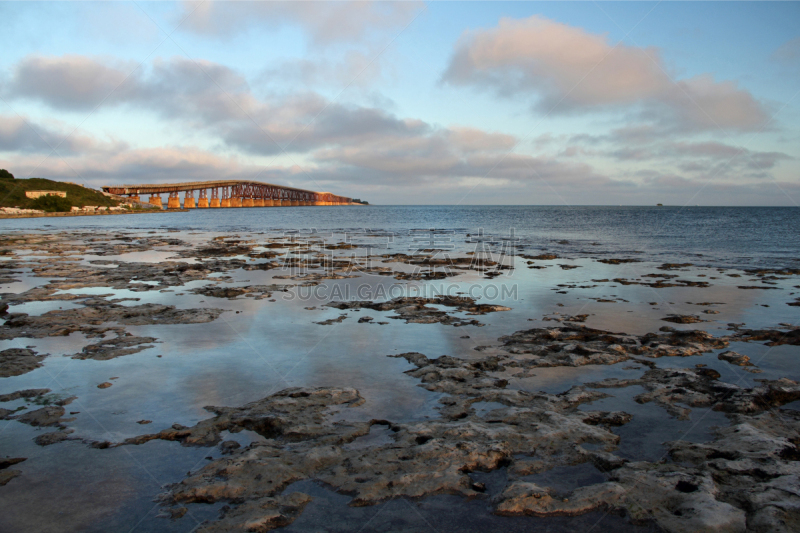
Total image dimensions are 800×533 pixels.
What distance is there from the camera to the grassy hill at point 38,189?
70300mm

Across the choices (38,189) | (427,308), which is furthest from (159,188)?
(427,308)

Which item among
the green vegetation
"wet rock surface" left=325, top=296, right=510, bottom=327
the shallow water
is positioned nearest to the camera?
the shallow water

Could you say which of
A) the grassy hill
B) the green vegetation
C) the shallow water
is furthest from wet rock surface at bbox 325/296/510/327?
the grassy hill

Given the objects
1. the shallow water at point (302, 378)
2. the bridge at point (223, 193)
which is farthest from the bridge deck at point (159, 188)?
the shallow water at point (302, 378)

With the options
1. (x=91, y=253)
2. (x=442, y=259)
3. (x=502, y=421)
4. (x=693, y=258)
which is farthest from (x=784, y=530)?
(x=91, y=253)

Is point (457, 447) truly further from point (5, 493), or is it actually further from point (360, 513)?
point (5, 493)

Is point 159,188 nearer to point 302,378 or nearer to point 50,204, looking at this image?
point 50,204

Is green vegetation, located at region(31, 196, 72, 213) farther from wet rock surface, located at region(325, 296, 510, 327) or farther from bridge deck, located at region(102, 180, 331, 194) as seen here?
wet rock surface, located at region(325, 296, 510, 327)

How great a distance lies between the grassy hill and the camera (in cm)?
7030

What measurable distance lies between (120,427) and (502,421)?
357 cm

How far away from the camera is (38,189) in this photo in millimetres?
83875

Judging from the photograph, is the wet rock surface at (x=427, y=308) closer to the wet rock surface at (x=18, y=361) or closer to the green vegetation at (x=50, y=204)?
the wet rock surface at (x=18, y=361)

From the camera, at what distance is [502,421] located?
14.2ft

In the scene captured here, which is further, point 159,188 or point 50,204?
point 159,188
